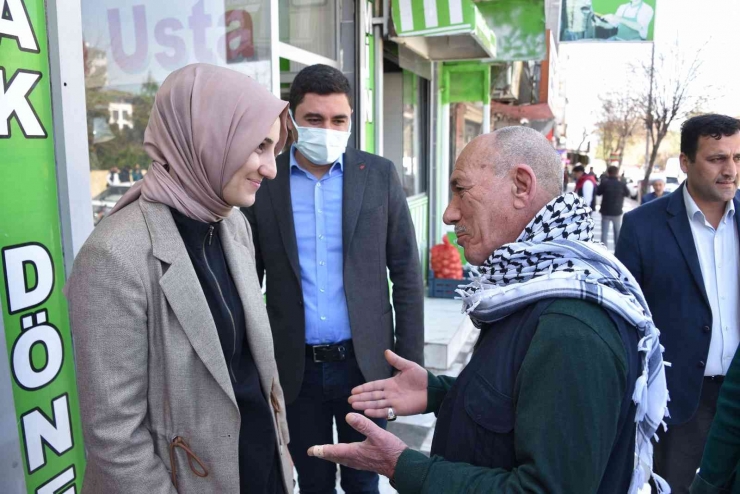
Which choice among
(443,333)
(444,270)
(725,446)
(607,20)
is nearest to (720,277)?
(725,446)

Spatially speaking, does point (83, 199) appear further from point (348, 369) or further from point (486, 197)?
point (486, 197)

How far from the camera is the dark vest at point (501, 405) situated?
113 cm

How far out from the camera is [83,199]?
1.93 meters

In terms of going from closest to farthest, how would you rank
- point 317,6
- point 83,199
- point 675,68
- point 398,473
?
point 398,473, point 83,199, point 317,6, point 675,68

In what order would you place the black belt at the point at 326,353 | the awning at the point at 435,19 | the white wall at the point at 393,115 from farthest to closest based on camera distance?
1. the white wall at the point at 393,115
2. the awning at the point at 435,19
3. the black belt at the point at 326,353

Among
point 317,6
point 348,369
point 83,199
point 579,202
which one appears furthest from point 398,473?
point 317,6

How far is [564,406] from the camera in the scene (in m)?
1.02

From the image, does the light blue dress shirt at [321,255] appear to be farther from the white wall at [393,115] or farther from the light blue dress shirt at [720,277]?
the white wall at [393,115]

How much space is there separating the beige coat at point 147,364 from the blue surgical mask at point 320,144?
0.96m

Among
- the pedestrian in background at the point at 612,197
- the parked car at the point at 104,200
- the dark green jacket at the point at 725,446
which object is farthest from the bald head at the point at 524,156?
the pedestrian in background at the point at 612,197

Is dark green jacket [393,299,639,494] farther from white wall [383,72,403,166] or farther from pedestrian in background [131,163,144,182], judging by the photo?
white wall [383,72,403,166]

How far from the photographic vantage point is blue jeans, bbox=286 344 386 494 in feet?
7.41

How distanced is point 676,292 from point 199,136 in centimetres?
202

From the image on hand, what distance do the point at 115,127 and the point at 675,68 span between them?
1712cm
